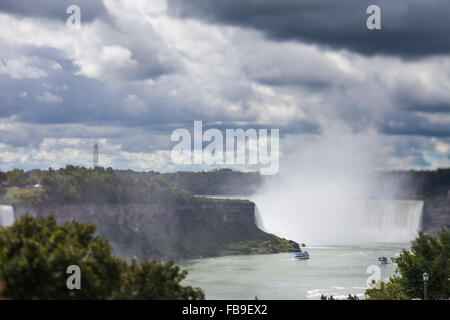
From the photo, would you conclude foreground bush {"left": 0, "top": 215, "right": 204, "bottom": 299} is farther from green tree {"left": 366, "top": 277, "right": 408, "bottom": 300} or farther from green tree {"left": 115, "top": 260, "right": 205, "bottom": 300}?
green tree {"left": 366, "top": 277, "right": 408, "bottom": 300}

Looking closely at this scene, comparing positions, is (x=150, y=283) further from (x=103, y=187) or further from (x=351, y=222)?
(x=351, y=222)

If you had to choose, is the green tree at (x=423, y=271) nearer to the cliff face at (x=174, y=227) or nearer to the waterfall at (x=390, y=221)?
the cliff face at (x=174, y=227)

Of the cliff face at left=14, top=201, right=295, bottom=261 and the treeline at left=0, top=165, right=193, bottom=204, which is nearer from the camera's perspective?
the treeline at left=0, top=165, right=193, bottom=204

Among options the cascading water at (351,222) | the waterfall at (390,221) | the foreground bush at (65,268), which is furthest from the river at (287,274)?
the foreground bush at (65,268)

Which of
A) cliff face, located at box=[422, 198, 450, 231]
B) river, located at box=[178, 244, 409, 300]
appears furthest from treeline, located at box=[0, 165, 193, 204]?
cliff face, located at box=[422, 198, 450, 231]

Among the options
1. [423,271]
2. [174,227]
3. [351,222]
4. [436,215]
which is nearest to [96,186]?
[174,227]

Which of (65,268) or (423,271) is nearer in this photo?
(65,268)
